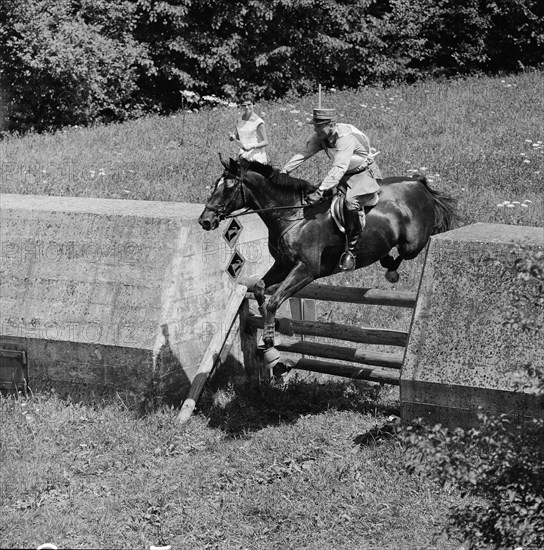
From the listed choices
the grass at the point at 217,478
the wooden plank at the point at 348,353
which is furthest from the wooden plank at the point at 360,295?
the grass at the point at 217,478

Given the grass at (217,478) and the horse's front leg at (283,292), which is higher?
the horse's front leg at (283,292)

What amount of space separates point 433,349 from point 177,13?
18547mm

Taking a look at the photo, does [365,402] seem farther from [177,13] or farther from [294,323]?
[177,13]

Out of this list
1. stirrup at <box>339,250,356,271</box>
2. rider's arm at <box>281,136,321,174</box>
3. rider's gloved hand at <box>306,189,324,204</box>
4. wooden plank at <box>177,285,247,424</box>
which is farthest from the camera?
rider's arm at <box>281,136,321,174</box>

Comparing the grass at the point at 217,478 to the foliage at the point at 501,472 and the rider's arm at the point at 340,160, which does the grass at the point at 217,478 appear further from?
the rider's arm at the point at 340,160

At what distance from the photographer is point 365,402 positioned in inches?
426

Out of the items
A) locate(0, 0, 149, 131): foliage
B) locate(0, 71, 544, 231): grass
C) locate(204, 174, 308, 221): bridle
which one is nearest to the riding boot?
locate(204, 174, 308, 221): bridle

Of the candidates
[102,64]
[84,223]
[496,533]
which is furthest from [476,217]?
[102,64]

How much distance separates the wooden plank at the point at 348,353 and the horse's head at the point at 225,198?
1.61m

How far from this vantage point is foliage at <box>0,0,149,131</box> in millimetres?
24109

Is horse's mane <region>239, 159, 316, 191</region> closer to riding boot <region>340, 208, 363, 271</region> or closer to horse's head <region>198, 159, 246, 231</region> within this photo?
horse's head <region>198, 159, 246, 231</region>

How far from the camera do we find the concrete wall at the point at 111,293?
10.6 meters

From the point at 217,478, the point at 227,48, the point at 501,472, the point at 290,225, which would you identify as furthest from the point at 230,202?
the point at 227,48

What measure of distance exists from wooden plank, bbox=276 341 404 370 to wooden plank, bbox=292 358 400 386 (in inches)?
2.8
